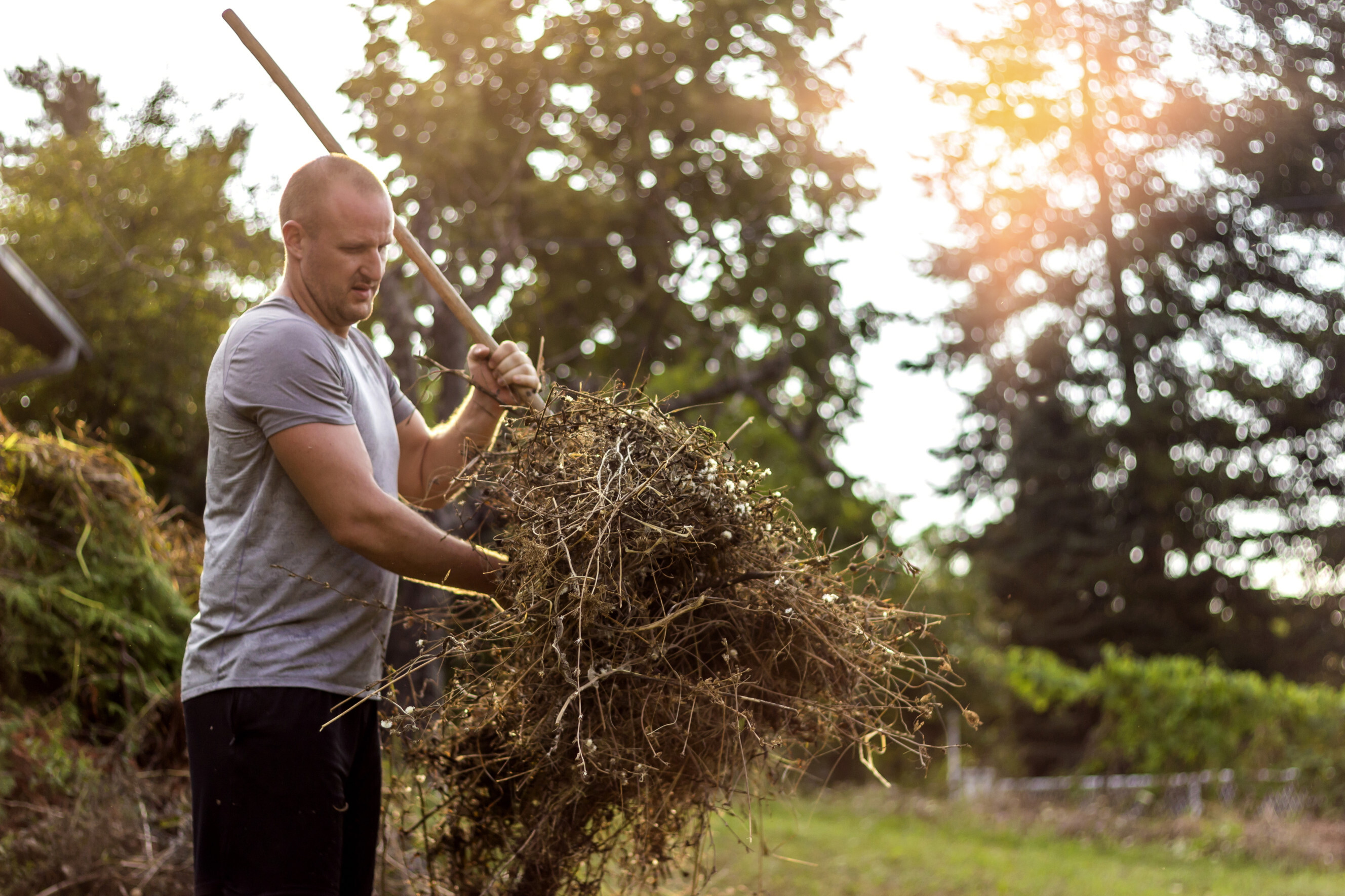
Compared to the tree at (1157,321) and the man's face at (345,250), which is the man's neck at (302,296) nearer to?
the man's face at (345,250)

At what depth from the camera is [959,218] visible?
2222cm

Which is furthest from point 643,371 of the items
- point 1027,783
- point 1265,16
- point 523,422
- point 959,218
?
point 1265,16

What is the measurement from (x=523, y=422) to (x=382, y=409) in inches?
11.5

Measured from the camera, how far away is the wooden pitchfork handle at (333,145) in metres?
2.53

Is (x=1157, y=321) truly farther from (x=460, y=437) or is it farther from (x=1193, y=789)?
(x=460, y=437)

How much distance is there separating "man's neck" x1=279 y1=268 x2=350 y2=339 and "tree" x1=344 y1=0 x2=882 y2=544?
3.90 metres

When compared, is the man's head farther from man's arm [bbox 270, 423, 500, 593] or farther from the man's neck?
man's arm [bbox 270, 423, 500, 593]

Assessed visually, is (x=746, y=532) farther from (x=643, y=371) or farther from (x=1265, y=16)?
(x=1265, y=16)

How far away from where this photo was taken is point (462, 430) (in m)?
2.54

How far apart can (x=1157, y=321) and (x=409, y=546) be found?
21208 mm

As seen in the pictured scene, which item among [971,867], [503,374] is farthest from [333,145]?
[971,867]

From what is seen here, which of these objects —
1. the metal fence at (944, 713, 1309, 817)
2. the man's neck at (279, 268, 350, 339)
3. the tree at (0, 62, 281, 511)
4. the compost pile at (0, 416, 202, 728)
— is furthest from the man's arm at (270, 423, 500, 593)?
the metal fence at (944, 713, 1309, 817)

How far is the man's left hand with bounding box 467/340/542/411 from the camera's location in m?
2.44

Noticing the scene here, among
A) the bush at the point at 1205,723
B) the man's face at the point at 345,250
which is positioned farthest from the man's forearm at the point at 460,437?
the bush at the point at 1205,723
